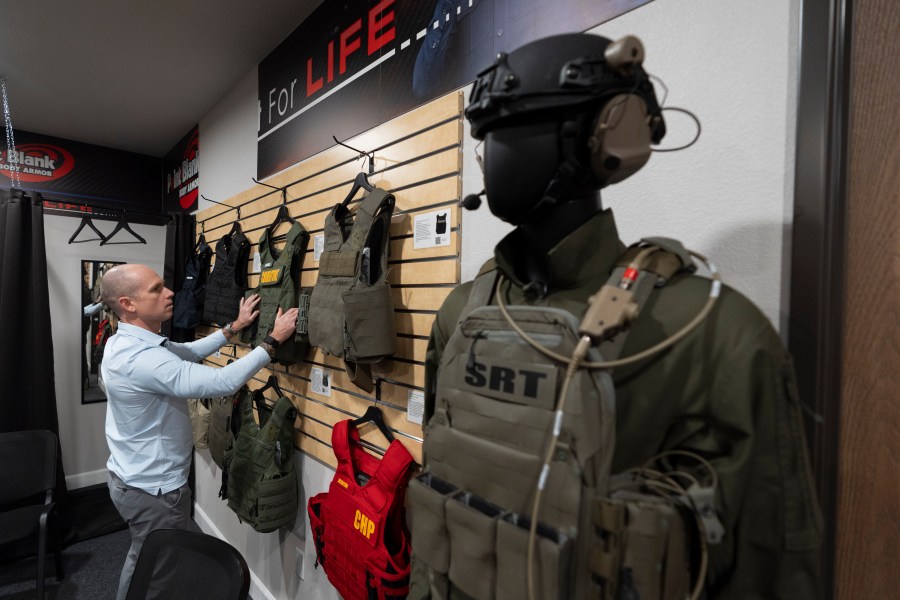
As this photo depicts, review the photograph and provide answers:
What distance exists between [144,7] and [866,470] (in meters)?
3.42

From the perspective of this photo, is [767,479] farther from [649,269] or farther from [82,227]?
[82,227]

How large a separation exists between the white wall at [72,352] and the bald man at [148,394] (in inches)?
106

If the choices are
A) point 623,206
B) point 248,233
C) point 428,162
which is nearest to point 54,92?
point 248,233

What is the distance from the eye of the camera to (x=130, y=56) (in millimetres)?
2799

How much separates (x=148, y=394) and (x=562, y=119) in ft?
6.87

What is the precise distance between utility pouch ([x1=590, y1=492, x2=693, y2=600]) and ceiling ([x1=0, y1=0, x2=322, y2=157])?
2660mm

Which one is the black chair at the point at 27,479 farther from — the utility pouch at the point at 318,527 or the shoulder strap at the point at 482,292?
the shoulder strap at the point at 482,292

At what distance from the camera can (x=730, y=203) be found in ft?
2.94

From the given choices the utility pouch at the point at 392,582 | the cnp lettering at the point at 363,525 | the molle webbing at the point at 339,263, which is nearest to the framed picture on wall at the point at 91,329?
the molle webbing at the point at 339,263

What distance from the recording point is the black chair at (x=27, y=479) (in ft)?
7.79

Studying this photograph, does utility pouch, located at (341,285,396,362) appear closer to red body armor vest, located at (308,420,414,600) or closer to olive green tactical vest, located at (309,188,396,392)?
olive green tactical vest, located at (309,188,396,392)

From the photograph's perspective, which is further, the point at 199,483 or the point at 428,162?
the point at 199,483

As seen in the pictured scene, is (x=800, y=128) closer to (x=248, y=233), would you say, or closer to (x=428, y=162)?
(x=428, y=162)

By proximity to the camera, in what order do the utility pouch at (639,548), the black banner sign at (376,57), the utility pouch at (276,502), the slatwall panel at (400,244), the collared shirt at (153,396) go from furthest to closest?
the utility pouch at (276,502), the collared shirt at (153,396), the slatwall panel at (400,244), the black banner sign at (376,57), the utility pouch at (639,548)
